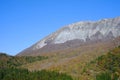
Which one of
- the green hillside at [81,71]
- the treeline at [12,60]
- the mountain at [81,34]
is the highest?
the mountain at [81,34]

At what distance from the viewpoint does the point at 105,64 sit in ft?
218

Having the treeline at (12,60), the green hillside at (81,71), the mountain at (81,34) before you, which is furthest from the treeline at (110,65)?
the mountain at (81,34)

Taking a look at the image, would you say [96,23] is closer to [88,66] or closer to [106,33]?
[106,33]

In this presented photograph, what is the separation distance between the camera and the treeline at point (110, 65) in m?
56.6

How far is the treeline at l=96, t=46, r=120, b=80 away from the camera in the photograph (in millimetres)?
56594

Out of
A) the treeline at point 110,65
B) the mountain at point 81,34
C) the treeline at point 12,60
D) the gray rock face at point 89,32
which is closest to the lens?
the treeline at point 110,65

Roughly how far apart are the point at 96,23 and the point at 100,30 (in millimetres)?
11006

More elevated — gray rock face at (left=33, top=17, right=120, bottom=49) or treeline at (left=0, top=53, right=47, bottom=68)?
gray rock face at (left=33, top=17, right=120, bottom=49)

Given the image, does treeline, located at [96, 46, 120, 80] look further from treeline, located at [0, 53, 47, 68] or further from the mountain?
the mountain

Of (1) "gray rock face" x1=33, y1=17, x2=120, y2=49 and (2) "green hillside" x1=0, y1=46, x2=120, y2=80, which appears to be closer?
(2) "green hillside" x1=0, y1=46, x2=120, y2=80

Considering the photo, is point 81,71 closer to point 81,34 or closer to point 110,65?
point 110,65

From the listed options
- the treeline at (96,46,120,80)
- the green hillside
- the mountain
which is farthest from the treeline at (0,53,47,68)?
the mountain

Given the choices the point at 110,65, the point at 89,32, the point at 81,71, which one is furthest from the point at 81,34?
the point at 81,71

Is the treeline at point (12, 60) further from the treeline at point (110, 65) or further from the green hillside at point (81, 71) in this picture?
the treeline at point (110, 65)
